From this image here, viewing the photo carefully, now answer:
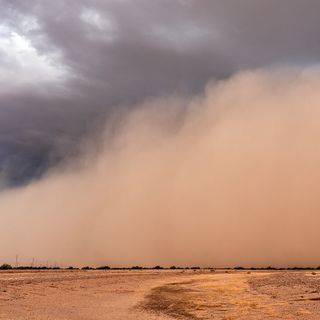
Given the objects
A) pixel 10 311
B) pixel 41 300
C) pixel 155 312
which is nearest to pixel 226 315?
pixel 155 312

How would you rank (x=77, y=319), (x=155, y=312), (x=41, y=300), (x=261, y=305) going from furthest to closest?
(x=41, y=300)
(x=261, y=305)
(x=155, y=312)
(x=77, y=319)

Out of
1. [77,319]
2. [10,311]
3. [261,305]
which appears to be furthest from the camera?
[261,305]

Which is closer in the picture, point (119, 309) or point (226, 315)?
point (226, 315)

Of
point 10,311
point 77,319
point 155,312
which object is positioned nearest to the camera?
point 77,319

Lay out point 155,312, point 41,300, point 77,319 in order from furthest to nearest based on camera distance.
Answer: point 41,300, point 155,312, point 77,319

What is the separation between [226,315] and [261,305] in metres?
6.81

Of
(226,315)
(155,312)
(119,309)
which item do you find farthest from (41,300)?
(226,315)

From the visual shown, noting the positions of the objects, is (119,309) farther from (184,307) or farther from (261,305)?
(261,305)

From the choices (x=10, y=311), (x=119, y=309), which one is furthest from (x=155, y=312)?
(x=10, y=311)

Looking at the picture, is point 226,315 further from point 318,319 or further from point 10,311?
point 10,311

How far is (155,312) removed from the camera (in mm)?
34594

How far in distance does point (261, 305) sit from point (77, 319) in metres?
16.0

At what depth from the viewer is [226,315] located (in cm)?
3250

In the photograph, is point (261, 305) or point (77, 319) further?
point (261, 305)
